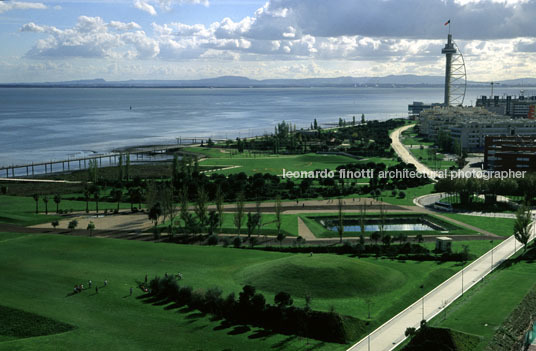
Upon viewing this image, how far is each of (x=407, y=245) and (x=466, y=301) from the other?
14974 mm

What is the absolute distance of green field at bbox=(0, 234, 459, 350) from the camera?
33.2 metres

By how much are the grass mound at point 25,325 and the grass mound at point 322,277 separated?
14.0 meters

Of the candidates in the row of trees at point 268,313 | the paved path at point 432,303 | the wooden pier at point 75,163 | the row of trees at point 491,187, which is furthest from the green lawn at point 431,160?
the row of trees at point 268,313

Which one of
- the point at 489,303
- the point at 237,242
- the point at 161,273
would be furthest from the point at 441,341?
the point at 237,242

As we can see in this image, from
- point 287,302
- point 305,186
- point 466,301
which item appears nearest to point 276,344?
point 287,302

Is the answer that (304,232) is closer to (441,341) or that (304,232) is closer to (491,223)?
(491,223)

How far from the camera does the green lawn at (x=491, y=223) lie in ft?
200

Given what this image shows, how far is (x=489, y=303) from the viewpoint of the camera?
3744cm

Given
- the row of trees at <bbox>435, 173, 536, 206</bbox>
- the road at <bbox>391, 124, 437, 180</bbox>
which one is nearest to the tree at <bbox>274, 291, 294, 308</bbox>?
the row of trees at <bbox>435, 173, 536, 206</bbox>

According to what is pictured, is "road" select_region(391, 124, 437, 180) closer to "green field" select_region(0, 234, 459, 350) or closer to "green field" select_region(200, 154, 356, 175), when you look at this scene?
"green field" select_region(200, 154, 356, 175)

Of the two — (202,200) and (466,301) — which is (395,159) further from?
(466,301)

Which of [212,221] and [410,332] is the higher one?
[212,221]

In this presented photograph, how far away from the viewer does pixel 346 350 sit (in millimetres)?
31797

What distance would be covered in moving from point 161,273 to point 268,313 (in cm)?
1249
